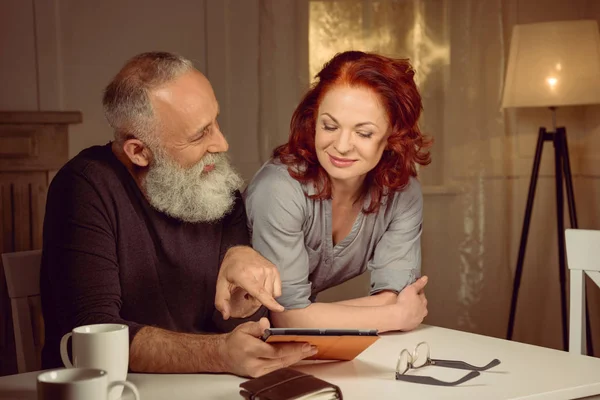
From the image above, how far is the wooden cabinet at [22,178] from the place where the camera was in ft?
11.5

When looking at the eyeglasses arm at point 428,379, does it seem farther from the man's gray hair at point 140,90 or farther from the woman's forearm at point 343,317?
the man's gray hair at point 140,90

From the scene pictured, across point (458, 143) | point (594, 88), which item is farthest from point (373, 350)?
point (458, 143)

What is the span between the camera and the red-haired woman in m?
2.05

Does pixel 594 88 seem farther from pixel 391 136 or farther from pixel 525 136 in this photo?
pixel 391 136

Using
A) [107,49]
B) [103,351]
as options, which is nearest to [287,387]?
[103,351]

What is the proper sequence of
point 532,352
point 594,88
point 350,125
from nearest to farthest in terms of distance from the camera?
point 532,352, point 350,125, point 594,88

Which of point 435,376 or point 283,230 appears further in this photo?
point 283,230

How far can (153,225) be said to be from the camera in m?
1.98

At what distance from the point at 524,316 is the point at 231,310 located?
3.12 metres

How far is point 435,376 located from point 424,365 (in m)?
0.07

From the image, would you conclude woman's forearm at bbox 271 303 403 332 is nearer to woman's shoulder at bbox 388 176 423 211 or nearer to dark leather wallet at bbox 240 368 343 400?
woman's shoulder at bbox 388 176 423 211

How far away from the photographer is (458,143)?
4.41m

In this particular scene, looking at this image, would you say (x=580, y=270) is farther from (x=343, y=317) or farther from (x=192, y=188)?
(x=192, y=188)

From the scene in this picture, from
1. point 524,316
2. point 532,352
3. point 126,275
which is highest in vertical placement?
point 126,275
